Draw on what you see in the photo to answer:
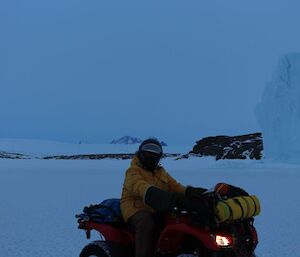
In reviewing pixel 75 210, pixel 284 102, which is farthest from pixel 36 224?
pixel 284 102

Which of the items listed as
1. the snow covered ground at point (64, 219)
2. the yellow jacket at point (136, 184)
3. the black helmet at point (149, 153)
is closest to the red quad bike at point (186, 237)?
the yellow jacket at point (136, 184)

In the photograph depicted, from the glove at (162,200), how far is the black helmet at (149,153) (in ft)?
1.19

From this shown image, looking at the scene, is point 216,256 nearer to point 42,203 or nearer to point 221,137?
point 42,203

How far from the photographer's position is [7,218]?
341 inches

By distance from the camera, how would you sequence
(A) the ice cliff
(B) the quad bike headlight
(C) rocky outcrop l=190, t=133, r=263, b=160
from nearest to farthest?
(B) the quad bike headlight
(A) the ice cliff
(C) rocky outcrop l=190, t=133, r=263, b=160

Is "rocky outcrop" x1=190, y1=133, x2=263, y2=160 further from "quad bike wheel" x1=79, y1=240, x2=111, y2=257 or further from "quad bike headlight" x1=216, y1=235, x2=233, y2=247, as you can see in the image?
"quad bike headlight" x1=216, y1=235, x2=233, y2=247

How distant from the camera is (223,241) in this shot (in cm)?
344

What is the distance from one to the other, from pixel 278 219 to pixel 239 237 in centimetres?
513

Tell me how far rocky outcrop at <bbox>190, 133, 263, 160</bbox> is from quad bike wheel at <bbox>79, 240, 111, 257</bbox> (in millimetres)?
32193

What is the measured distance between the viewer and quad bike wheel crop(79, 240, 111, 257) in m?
4.15

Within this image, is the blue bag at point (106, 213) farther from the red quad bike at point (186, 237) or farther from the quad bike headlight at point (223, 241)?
the quad bike headlight at point (223, 241)

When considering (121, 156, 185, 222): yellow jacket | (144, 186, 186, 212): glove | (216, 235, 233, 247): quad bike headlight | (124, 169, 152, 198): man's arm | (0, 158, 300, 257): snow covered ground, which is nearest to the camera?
(216, 235, 233, 247): quad bike headlight

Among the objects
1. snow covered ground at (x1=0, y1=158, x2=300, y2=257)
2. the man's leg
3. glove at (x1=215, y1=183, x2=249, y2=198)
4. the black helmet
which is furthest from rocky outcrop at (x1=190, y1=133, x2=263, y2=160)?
the man's leg

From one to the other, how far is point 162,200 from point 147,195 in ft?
0.44
